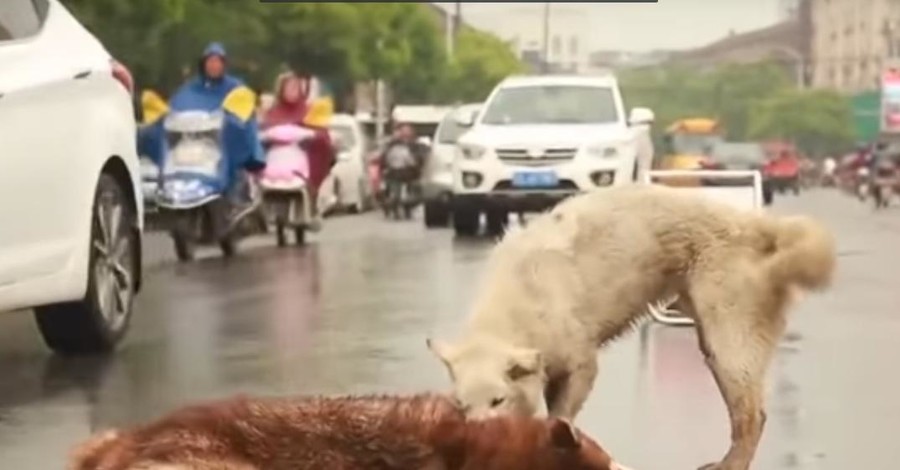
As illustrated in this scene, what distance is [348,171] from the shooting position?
32469mm

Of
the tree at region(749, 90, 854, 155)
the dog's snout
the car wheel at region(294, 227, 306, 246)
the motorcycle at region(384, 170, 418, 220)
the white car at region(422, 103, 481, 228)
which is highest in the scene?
the dog's snout

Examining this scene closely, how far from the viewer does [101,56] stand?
1054 cm

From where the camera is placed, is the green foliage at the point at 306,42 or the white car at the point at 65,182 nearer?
the white car at the point at 65,182

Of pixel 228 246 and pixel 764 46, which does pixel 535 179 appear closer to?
pixel 228 246

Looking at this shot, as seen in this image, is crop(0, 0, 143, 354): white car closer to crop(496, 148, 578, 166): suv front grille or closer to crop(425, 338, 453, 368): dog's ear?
crop(425, 338, 453, 368): dog's ear

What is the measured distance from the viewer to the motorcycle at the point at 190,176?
18.2 metres

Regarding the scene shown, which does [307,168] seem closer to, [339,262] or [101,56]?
[339,262]

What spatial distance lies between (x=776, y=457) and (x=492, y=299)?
1150mm

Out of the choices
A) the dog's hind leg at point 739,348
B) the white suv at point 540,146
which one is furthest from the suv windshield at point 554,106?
the dog's hind leg at point 739,348

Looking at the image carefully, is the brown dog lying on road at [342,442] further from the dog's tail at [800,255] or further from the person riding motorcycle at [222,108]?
the person riding motorcycle at [222,108]

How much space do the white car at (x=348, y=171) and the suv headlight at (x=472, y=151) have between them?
28.5ft

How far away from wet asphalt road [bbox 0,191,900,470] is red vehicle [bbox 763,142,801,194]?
1615cm

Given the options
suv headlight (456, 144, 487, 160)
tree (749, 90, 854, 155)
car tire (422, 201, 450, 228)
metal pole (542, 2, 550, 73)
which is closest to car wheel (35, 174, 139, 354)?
suv headlight (456, 144, 487, 160)

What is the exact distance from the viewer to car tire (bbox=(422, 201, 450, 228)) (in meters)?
26.1
